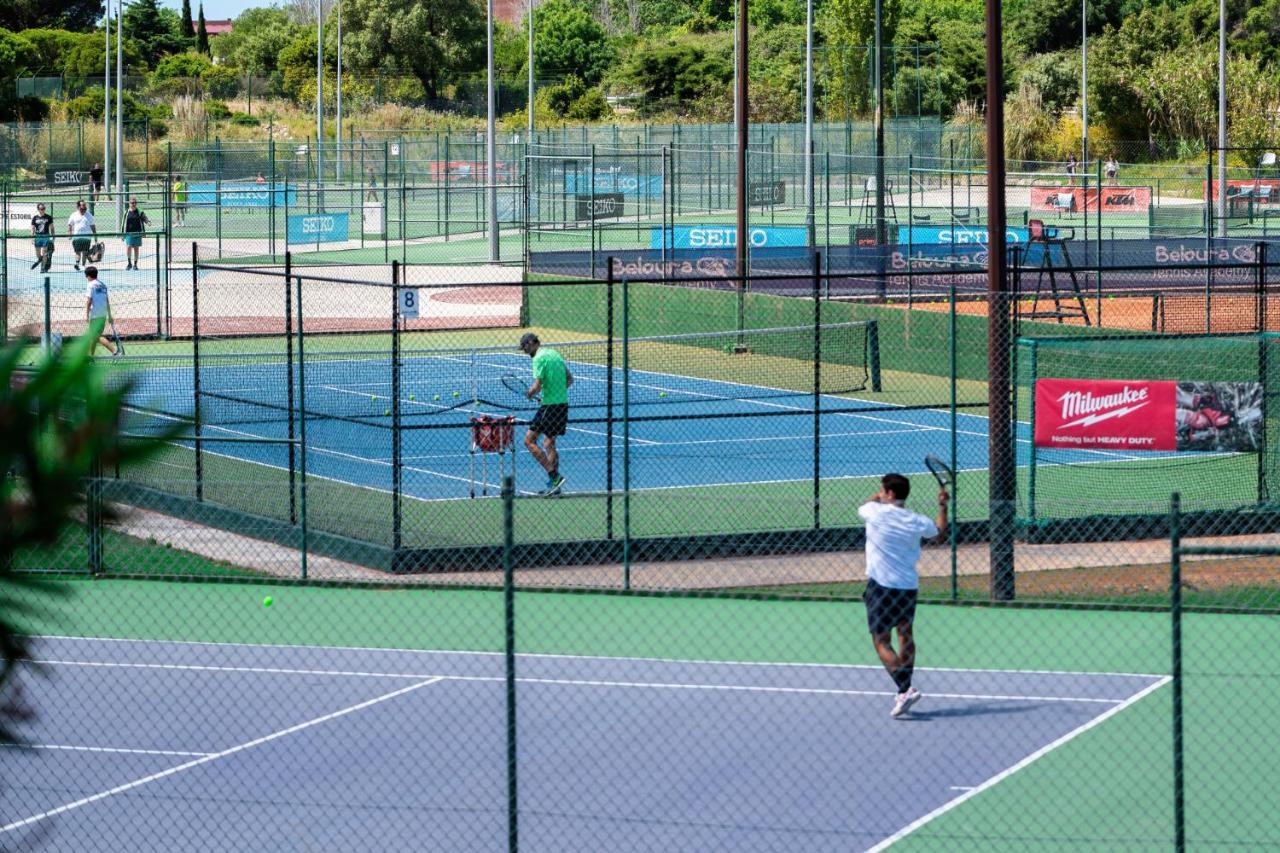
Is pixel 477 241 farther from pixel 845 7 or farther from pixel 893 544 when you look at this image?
pixel 893 544

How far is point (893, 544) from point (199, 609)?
6460 millimetres

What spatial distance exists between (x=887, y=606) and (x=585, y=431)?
12.1m

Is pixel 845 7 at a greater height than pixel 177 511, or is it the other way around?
pixel 845 7

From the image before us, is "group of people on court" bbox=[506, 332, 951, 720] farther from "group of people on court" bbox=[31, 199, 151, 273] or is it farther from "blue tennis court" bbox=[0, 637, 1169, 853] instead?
"group of people on court" bbox=[31, 199, 151, 273]

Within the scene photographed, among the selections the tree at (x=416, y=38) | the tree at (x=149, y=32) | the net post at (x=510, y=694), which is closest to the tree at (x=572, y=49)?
the tree at (x=416, y=38)

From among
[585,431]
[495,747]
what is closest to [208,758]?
[495,747]

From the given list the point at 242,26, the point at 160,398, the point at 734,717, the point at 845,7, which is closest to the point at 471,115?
the point at 845,7

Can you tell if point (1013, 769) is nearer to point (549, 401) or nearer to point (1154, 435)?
point (1154, 435)

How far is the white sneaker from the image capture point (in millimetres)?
11242

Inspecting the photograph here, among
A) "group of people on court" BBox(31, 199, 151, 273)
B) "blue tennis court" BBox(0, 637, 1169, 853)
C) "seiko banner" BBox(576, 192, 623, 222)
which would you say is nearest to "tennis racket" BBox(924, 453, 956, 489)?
"blue tennis court" BBox(0, 637, 1169, 853)

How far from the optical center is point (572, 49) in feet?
307

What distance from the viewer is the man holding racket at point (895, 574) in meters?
11.0

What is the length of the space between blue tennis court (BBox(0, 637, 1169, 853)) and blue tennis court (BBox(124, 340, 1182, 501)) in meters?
4.81

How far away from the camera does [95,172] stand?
50375 millimetres
